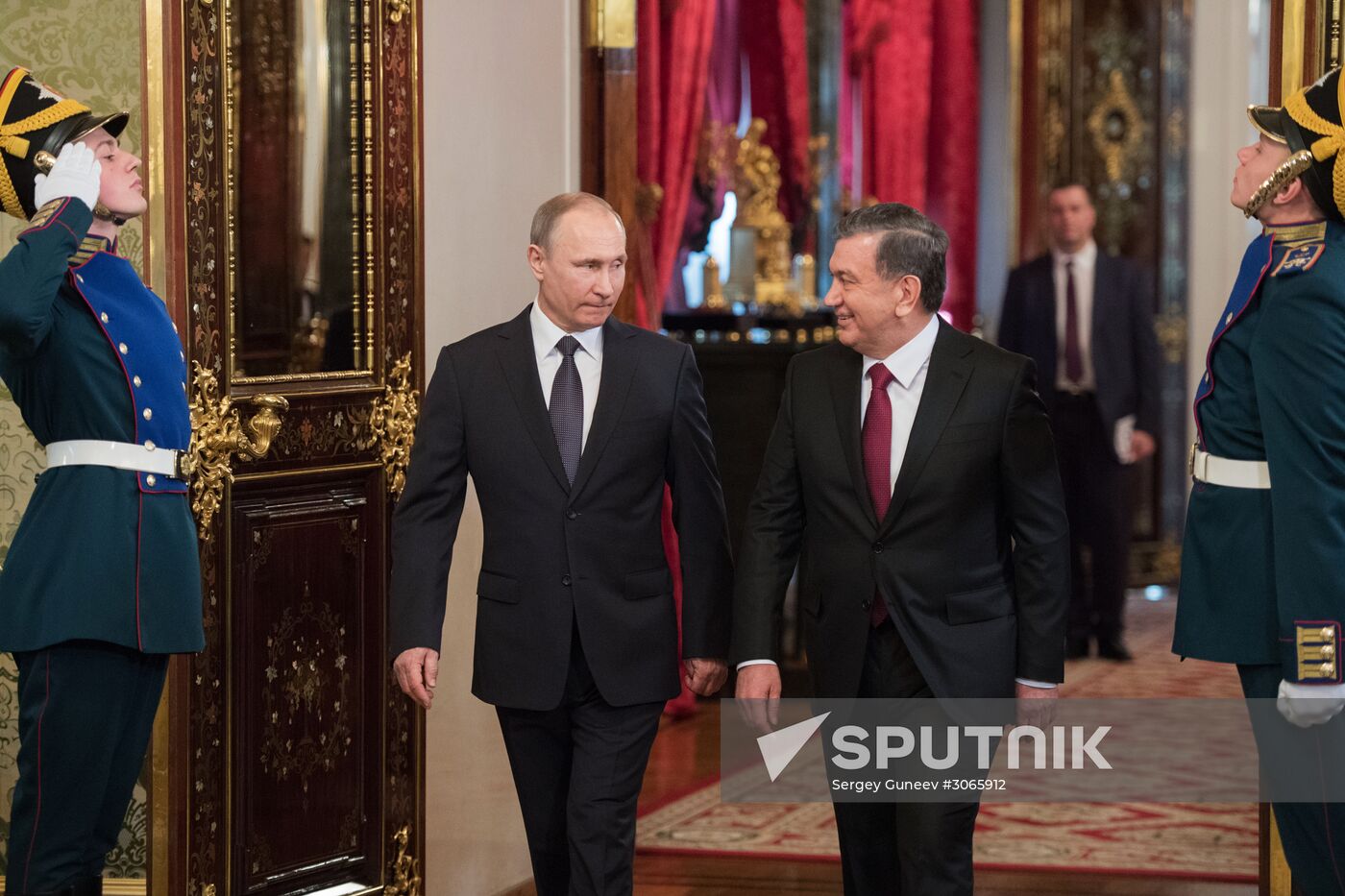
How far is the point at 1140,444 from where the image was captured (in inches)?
281

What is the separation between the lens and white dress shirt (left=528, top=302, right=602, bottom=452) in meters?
3.40

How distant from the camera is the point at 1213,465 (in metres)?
3.39

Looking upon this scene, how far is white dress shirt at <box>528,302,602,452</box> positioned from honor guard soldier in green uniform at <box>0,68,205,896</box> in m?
0.67

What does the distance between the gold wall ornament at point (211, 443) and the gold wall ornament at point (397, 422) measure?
14.7 inches

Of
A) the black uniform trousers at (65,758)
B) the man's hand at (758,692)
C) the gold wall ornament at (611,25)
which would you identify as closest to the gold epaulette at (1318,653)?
the man's hand at (758,692)

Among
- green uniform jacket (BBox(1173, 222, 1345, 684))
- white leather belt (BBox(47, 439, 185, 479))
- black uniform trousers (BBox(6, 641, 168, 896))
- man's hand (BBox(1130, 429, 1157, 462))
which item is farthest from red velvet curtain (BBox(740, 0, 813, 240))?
black uniform trousers (BBox(6, 641, 168, 896))

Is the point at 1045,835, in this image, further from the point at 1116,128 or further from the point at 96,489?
the point at 1116,128

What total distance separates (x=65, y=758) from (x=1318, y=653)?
2117 mm

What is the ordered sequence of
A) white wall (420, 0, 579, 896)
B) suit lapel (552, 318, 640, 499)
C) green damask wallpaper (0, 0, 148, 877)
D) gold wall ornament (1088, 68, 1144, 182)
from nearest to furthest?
1. suit lapel (552, 318, 640, 499)
2. green damask wallpaper (0, 0, 148, 877)
3. white wall (420, 0, 579, 896)
4. gold wall ornament (1088, 68, 1144, 182)

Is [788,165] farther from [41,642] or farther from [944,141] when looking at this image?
[41,642]

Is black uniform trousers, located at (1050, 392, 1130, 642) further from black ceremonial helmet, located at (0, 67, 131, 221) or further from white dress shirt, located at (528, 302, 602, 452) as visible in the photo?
black ceremonial helmet, located at (0, 67, 131, 221)

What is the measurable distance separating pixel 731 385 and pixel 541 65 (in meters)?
2.41

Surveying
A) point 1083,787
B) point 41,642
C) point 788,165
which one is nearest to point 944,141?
point 788,165

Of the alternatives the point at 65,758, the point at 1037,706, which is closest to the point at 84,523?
the point at 65,758
